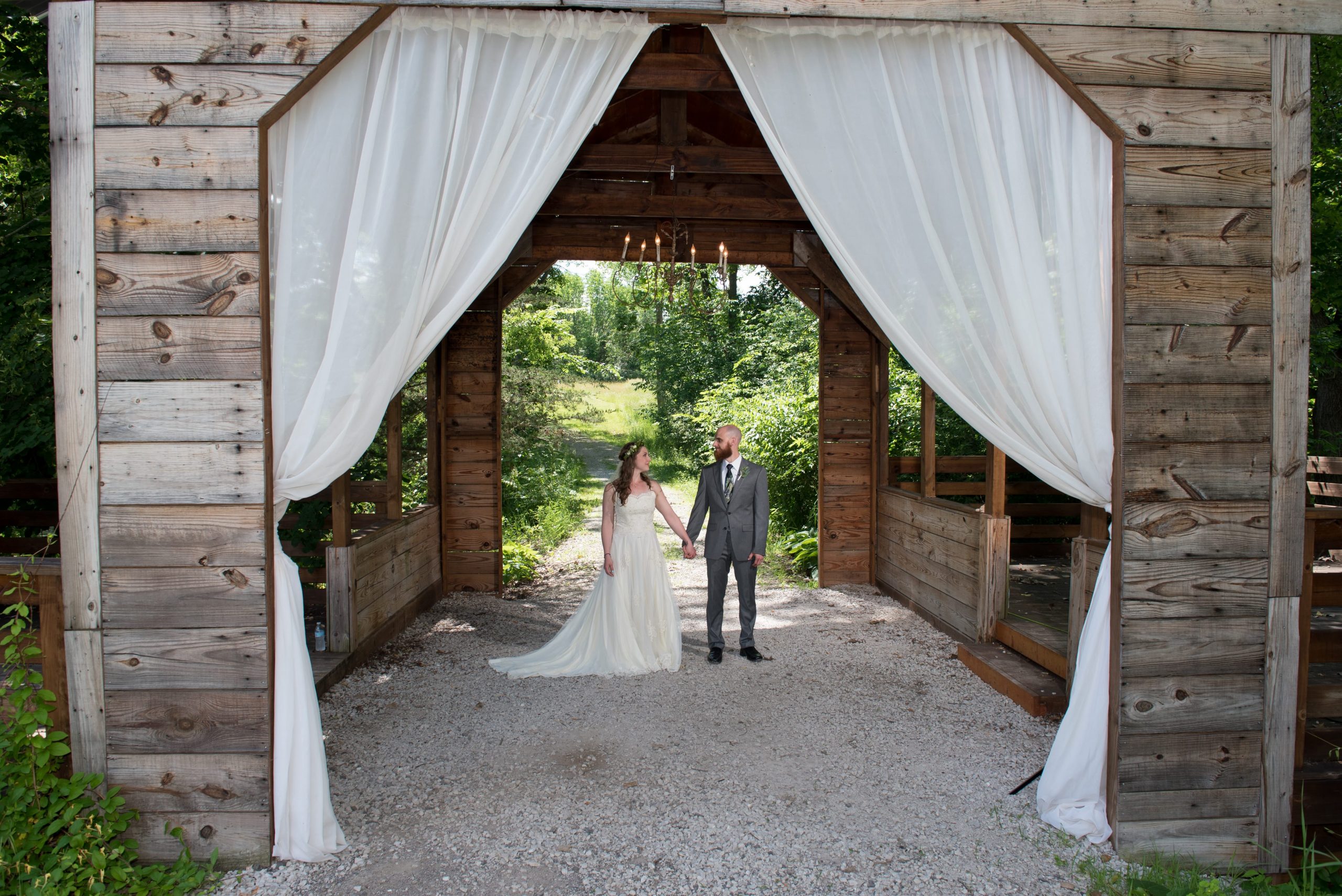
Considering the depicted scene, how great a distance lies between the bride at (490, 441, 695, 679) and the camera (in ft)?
19.2

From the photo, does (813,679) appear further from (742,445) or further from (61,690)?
(742,445)

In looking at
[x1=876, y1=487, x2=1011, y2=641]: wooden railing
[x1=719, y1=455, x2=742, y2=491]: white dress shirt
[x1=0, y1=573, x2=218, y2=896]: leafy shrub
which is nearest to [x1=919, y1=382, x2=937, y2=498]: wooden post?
[x1=876, y1=487, x2=1011, y2=641]: wooden railing

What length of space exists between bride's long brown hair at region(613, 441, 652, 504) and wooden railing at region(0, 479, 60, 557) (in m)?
3.97

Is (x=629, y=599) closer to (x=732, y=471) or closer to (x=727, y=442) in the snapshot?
(x=732, y=471)

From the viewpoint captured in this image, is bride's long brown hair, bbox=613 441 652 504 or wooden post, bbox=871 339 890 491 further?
wooden post, bbox=871 339 890 491

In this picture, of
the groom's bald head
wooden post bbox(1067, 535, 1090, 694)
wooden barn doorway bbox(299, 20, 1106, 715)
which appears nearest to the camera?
wooden post bbox(1067, 535, 1090, 694)

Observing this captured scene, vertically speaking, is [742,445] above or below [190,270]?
below

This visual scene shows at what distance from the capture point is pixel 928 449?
7.27 metres

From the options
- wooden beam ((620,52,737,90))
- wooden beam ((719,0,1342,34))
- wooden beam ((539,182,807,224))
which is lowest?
wooden beam ((719,0,1342,34))

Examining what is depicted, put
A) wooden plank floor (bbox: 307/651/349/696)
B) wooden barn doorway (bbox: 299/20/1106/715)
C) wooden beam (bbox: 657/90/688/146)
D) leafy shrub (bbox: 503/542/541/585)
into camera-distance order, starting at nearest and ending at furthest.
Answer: wooden plank floor (bbox: 307/651/349/696) → wooden barn doorway (bbox: 299/20/1106/715) → wooden beam (bbox: 657/90/688/146) → leafy shrub (bbox: 503/542/541/585)

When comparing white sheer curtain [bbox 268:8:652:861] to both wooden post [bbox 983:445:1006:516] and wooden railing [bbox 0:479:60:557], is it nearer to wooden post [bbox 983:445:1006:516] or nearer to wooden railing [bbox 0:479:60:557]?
wooden post [bbox 983:445:1006:516]

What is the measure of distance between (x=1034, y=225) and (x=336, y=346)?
9.08 feet

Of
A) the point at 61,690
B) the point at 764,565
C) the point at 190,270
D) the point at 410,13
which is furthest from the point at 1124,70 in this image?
the point at 764,565

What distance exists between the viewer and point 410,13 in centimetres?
317
